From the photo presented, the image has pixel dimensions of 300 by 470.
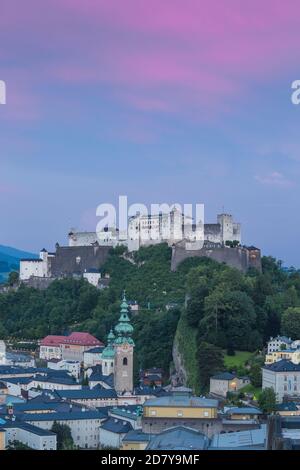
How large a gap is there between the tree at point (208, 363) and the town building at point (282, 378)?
2.19 meters

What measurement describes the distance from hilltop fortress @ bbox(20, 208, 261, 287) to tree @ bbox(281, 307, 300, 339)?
10910 millimetres

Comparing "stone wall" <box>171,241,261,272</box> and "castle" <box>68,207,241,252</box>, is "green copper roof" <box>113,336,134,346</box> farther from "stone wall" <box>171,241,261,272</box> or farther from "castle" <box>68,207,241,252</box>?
"castle" <box>68,207,241,252</box>

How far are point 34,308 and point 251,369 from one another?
18.1m

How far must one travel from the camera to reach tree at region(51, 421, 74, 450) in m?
25.4

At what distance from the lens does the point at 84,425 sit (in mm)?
26500

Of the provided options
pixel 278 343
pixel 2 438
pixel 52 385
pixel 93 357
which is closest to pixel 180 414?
pixel 2 438

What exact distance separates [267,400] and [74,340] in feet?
49.1

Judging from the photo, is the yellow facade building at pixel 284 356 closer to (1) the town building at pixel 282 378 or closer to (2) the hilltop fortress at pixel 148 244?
(1) the town building at pixel 282 378

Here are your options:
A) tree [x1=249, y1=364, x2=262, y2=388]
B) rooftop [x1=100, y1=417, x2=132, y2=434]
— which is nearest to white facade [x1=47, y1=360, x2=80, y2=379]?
tree [x1=249, y1=364, x2=262, y2=388]

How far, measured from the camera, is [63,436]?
1013 inches

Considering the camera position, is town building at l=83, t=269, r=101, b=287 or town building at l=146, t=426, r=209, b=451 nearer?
town building at l=146, t=426, r=209, b=451
